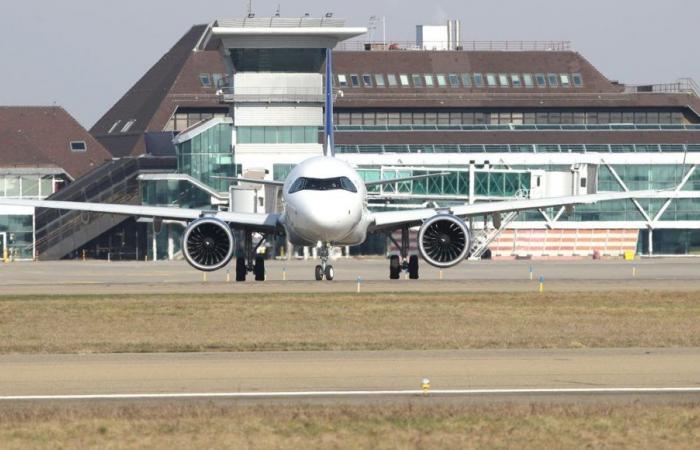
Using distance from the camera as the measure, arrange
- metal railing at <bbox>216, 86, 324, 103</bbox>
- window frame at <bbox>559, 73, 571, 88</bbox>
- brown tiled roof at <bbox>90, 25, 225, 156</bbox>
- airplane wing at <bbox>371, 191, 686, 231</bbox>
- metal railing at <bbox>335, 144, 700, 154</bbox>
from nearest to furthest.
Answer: airplane wing at <bbox>371, 191, 686, 231</bbox> < metal railing at <bbox>216, 86, 324, 103</bbox> < metal railing at <bbox>335, 144, 700, 154</bbox> < brown tiled roof at <bbox>90, 25, 225, 156</bbox> < window frame at <bbox>559, 73, 571, 88</bbox>

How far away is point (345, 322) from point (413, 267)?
19.2 meters

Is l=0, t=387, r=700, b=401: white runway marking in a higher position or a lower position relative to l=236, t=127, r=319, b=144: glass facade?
lower

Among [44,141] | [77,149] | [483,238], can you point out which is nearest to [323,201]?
[483,238]

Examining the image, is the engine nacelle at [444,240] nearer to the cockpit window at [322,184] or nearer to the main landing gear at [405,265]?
the main landing gear at [405,265]

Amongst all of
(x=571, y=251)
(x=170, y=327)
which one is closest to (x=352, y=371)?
(x=170, y=327)

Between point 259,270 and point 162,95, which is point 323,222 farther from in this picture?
point 162,95

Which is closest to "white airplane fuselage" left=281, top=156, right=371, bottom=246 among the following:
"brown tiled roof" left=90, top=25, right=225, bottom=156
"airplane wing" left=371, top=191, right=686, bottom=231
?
"airplane wing" left=371, top=191, right=686, bottom=231

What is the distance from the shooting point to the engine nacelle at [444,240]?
48.9m

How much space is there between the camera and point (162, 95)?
13312 centimetres

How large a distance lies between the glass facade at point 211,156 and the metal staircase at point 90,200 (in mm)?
6756

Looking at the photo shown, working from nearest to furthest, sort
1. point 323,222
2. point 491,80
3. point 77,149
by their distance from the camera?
1. point 323,222
2. point 77,149
3. point 491,80

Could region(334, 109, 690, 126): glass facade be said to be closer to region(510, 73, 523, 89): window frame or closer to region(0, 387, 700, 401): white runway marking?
region(510, 73, 523, 89): window frame

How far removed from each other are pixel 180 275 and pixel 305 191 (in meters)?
17.1

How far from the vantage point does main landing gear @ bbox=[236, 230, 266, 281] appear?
52.1 meters
